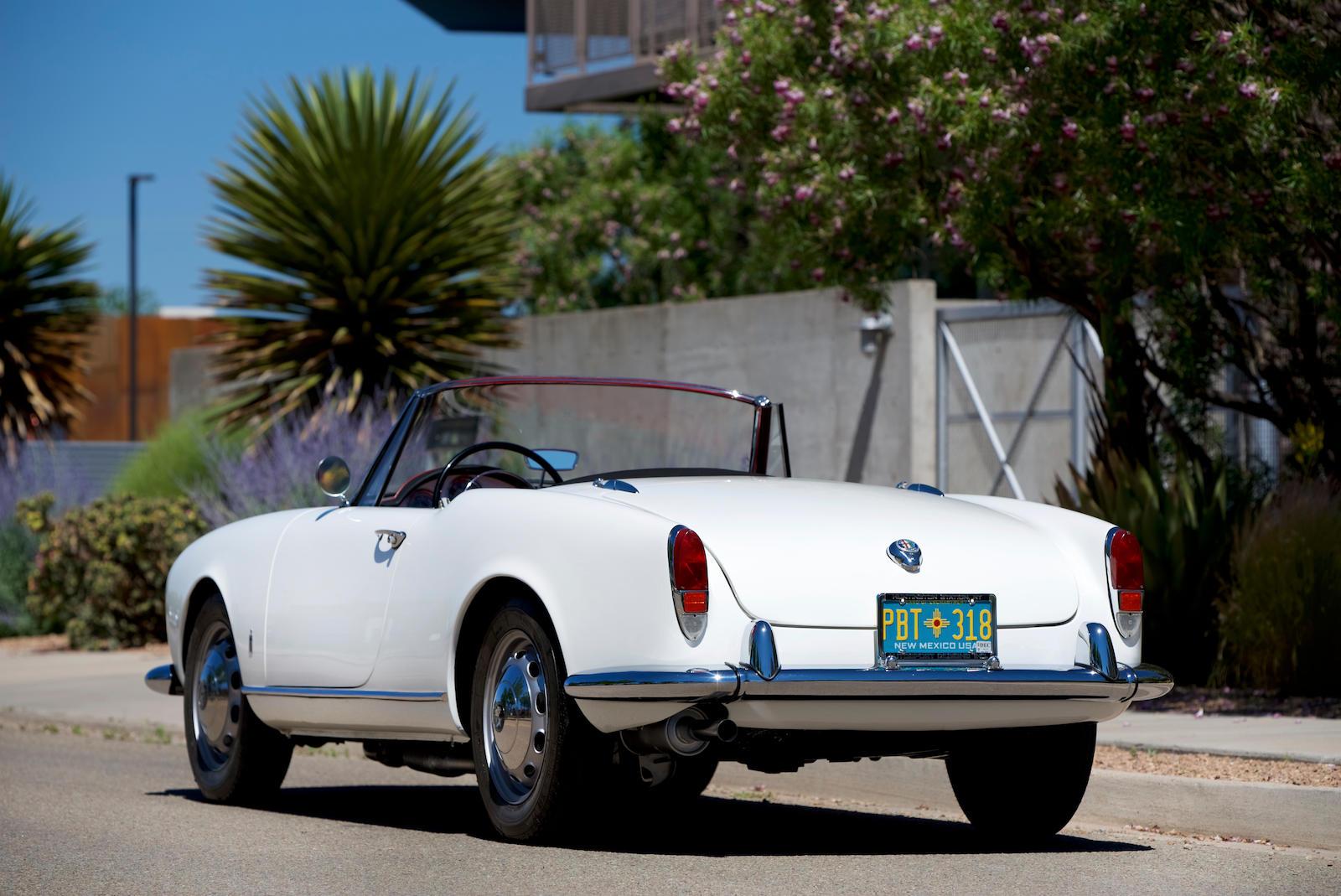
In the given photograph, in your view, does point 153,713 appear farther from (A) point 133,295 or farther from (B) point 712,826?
(A) point 133,295

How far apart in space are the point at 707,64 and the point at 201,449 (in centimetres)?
695

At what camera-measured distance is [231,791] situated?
27.2 ft

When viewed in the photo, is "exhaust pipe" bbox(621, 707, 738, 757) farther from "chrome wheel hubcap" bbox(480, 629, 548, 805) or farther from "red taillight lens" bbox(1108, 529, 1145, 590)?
"red taillight lens" bbox(1108, 529, 1145, 590)

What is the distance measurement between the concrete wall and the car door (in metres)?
8.81

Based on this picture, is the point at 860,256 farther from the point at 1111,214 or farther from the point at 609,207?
the point at 609,207

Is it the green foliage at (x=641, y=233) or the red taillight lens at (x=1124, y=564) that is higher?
the green foliage at (x=641, y=233)

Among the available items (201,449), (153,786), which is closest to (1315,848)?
(153,786)

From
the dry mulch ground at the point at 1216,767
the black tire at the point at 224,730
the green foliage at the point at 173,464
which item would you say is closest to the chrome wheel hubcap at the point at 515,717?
the black tire at the point at 224,730

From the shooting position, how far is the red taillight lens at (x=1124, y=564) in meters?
6.70

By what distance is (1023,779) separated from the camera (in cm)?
721

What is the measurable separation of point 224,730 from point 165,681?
57 centimetres

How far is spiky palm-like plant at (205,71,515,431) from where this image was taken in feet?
63.6

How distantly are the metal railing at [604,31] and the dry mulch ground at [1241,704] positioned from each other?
14.0 m

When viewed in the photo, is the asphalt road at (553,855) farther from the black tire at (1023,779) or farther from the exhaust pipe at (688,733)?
the exhaust pipe at (688,733)
